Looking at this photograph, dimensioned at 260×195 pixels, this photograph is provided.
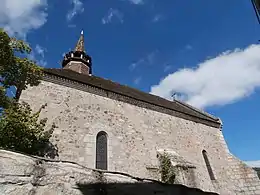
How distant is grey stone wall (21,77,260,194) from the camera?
9828 mm

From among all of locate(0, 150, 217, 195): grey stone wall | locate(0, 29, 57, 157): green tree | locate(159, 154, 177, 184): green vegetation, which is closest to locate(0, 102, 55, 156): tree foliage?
locate(0, 29, 57, 157): green tree

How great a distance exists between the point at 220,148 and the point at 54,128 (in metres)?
12.6

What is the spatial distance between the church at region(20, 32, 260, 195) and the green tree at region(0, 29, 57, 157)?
134 cm

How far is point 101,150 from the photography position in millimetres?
10461

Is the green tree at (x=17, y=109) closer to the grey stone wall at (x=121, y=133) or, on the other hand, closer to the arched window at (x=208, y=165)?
the grey stone wall at (x=121, y=133)

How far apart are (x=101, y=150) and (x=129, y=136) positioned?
1875 mm

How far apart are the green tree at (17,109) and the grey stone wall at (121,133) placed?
4.27ft

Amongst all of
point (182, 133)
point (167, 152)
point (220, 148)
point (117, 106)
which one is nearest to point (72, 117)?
point (117, 106)

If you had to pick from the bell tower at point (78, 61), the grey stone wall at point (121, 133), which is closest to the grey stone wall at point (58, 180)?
the grey stone wall at point (121, 133)

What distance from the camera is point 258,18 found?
678 cm

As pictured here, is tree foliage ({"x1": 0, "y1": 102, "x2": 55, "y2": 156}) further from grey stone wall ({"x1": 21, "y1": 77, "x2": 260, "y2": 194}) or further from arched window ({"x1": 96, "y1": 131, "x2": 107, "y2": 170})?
arched window ({"x1": 96, "y1": 131, "x2": 107, "y2": 170})

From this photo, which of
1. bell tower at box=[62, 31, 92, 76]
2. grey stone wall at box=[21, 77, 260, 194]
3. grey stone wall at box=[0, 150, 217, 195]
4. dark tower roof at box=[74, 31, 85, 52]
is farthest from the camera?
dark tower roof at box=[74, 31, 85, 52]

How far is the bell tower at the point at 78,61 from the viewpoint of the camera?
20.1 metres

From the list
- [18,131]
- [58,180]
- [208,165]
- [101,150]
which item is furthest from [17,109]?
[208,165]
